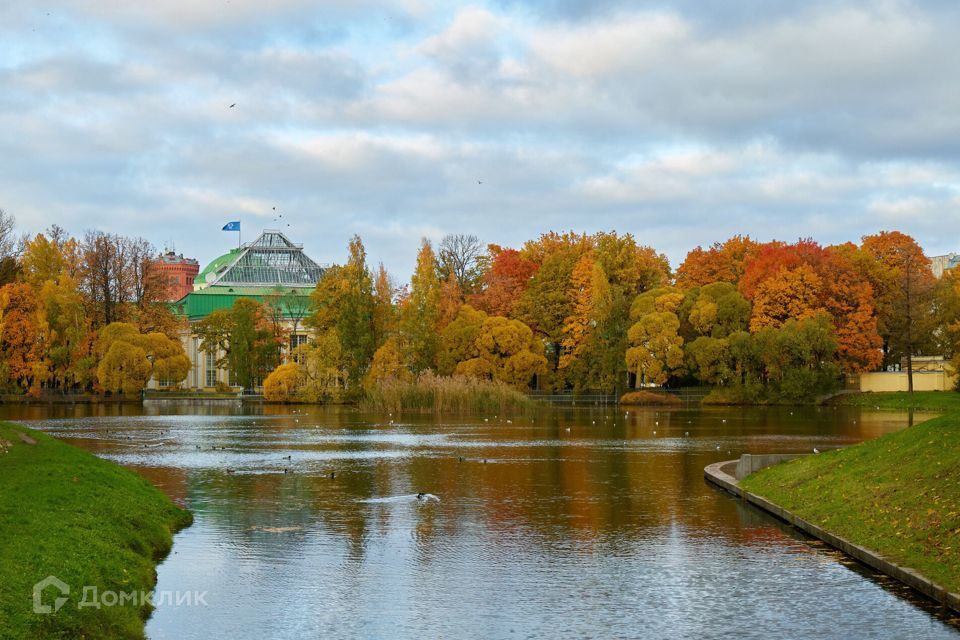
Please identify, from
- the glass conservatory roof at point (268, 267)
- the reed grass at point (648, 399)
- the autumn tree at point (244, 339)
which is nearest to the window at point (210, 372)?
the glass conservatory roof at point (268, 267)

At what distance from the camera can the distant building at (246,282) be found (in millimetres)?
121562

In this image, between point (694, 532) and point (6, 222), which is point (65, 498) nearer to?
point (694, 532)

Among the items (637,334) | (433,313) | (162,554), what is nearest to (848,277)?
(637,334)

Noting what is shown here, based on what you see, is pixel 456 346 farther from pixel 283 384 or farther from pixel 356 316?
pixel 283 384

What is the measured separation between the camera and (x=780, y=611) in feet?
42.2

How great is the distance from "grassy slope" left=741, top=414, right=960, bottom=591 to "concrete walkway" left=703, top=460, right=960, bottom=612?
0.15m

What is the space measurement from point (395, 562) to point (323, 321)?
68.5 meters

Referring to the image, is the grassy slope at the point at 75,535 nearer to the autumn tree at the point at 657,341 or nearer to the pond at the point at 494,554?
the pond at the point at 494,554

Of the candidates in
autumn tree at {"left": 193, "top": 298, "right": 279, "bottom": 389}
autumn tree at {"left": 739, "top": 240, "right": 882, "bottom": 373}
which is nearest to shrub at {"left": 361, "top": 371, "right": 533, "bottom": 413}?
autumn tree at {"left": 739, "top": 240, "right": 882, "bottom": 373}

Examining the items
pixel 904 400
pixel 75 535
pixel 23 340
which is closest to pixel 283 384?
pixel 23 340

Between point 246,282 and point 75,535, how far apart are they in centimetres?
12326

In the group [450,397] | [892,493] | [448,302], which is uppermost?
[448,302]

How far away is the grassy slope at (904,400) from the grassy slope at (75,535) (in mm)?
54860

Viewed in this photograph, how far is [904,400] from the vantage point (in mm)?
72688
